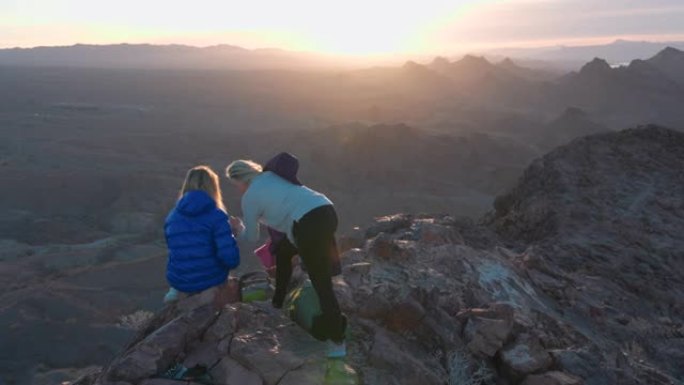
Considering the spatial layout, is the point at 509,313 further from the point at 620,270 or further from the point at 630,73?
the point at 630,73

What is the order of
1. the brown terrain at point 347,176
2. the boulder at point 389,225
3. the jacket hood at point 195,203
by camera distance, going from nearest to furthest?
the jacket hood at point 195,203
the boulder at point 389,225
the brown terrain at point 347,176

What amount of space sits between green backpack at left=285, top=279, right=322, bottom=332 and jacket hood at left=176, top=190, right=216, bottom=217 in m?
0.79

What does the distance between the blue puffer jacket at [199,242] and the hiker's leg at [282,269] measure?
0.27m

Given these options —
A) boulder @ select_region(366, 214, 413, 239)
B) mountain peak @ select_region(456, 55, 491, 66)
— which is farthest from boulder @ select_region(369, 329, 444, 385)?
mountain peak @ select_region(456, 55, 491, 66)

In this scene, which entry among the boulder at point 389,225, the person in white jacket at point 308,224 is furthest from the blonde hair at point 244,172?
the boulder at point 389,225

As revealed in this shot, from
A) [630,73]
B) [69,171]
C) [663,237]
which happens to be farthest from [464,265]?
[630,73]

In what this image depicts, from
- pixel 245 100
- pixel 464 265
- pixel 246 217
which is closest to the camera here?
pixel 246 217

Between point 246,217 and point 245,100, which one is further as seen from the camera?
point 245,100

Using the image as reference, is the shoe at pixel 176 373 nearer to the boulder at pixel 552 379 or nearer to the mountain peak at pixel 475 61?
the boulder at pixel 552 379

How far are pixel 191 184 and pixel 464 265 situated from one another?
2.71 m

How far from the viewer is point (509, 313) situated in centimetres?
478

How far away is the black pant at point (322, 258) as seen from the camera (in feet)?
13.0

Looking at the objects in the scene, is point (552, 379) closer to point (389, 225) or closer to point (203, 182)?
point (203, 182)

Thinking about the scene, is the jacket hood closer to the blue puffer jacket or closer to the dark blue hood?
the blue puffer jacket
